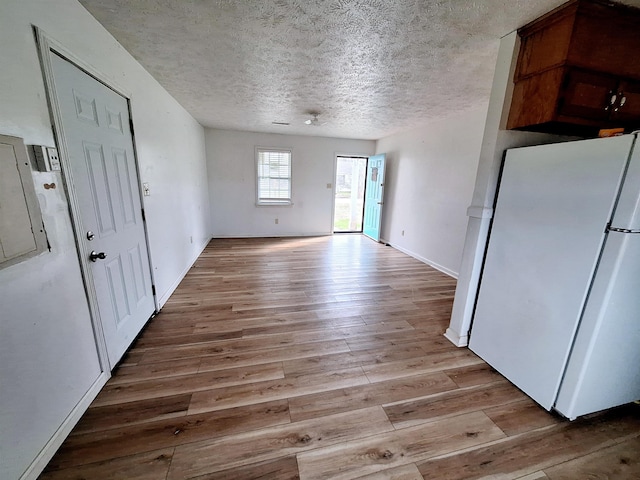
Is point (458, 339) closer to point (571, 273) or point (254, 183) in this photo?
point (571, 273)

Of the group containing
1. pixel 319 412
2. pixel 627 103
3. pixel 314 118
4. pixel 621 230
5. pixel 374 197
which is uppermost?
pixel 314 118

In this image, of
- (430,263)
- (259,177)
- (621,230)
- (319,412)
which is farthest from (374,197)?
(319,412)

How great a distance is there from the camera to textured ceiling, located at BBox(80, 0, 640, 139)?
1.46 m

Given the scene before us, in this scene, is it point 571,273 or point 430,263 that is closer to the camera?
point 571,273

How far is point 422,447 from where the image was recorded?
1302 millimetres

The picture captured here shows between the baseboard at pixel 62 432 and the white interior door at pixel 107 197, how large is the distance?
202 millimetres

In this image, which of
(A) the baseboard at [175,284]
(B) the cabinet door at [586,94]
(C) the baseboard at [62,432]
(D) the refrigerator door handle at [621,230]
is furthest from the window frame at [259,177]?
(D) the refrigerator door handle at [621,230]

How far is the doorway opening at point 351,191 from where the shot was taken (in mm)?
6844

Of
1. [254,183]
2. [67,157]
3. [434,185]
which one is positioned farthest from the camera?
[254,183]

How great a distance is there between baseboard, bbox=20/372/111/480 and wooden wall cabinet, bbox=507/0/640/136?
3231 millimetres

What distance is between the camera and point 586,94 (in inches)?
57.9

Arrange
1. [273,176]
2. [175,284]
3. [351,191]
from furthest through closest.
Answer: [351,191], [273,176], [175,284]

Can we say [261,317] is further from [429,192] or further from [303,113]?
[429,192]

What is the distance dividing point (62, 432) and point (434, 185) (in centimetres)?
465
